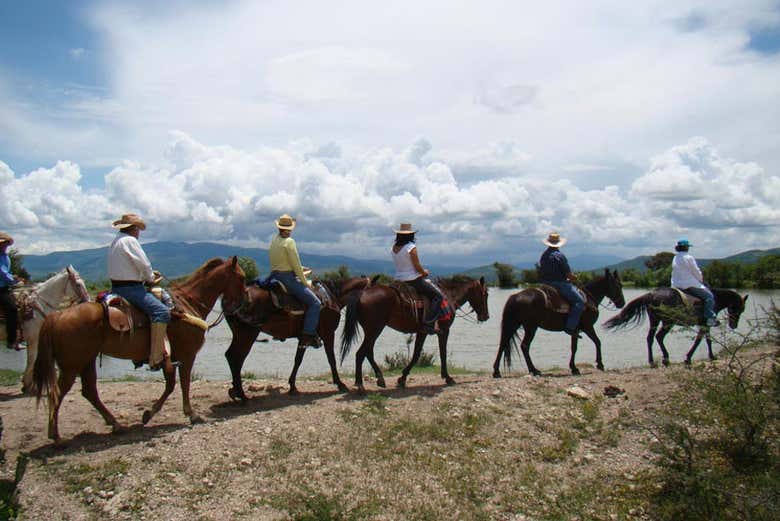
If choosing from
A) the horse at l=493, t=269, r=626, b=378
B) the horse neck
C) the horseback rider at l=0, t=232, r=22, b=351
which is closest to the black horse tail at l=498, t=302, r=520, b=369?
the horse at l=493, t=269, r=626, b=378

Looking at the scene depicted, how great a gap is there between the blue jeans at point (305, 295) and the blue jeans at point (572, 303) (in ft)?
19.1

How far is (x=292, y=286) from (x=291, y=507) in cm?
476

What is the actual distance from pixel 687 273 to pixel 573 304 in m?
3.13

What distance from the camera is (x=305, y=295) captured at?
10750 millimetres

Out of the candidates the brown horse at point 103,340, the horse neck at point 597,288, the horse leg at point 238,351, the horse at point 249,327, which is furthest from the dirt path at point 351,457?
the horse neck at point 597,288

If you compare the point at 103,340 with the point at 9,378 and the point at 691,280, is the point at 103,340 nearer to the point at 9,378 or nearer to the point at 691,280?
the point at 9,378

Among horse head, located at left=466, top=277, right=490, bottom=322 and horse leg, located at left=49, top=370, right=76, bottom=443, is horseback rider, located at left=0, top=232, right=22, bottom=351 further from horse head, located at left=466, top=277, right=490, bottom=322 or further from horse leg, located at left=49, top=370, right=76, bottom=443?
horse head, located at left=466, top=277, right=490, bottom=322

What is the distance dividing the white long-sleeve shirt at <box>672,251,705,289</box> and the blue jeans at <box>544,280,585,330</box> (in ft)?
9.02

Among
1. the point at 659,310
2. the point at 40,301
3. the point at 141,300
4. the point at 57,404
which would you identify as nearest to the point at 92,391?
the point at 57,404

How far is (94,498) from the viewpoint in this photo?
677 cm

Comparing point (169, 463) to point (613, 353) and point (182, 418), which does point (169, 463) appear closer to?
point (182, 418)

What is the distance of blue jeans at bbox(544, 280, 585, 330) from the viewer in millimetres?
13258

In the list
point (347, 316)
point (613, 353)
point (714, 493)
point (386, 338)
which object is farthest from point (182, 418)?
point (386, 338)

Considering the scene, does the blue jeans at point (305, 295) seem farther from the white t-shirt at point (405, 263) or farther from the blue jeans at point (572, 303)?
the blue jeans at point (572, 303)
